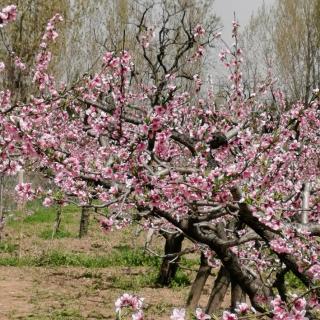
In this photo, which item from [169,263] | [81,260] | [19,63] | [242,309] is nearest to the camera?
[242,309]

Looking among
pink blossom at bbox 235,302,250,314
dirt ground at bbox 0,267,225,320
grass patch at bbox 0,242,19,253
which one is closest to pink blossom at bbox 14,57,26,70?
dirt ground at bbox 0,267,225,320

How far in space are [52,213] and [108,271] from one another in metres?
7.85

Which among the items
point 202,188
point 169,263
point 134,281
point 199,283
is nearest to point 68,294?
point 134,281

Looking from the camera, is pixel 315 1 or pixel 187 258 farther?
pixel 315 1

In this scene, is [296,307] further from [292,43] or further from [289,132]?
[292,43]

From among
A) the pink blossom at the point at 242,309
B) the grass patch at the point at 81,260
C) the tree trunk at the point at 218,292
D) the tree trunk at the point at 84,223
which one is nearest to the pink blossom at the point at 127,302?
the pink blossom at the point at 242,309

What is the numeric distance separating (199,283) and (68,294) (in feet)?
9.41

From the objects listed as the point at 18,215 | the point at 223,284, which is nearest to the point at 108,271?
the point at 223,284

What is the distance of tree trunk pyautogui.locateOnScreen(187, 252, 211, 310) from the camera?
860 cm

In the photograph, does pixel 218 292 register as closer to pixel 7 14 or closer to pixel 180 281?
pixel 180 281

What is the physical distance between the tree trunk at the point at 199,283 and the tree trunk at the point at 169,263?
1.98 metres

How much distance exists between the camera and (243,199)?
3.38m

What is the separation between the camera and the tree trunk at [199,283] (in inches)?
339

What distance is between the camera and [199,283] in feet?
28.2
